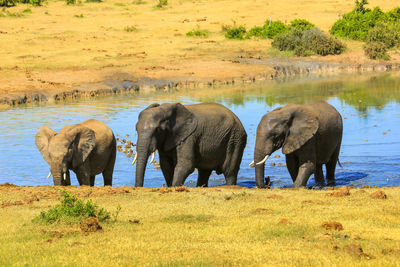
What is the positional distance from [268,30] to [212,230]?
36797 millimetres

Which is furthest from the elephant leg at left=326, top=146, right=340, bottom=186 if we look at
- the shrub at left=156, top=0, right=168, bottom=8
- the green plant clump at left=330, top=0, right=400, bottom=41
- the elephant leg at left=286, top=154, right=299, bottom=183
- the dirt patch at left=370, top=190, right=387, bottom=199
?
the shrub at left=156, top=0, right=168, bottom=8

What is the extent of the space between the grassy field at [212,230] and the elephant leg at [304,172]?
69.3 inches

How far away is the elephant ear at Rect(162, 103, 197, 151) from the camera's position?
12539 millimetres

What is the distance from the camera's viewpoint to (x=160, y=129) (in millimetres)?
12305

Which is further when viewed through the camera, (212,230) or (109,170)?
(109,170)

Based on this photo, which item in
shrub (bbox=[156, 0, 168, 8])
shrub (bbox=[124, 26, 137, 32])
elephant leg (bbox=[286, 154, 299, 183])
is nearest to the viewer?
elephant leg (bbox=[286, 154, 299, 183])

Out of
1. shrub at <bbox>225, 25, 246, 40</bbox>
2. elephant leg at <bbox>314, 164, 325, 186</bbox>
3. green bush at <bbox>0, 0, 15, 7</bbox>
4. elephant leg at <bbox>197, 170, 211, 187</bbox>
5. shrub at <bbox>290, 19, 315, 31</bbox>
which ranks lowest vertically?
elephant leg at <bbox>314, 164, 325, 186</bbox>

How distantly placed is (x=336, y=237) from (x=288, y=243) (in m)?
0.62

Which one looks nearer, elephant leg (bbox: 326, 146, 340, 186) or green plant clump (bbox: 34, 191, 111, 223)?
green plant clump (bbox: 34, 191, 111, 223)

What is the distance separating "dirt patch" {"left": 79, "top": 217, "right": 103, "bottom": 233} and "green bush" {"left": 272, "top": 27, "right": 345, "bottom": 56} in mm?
32630

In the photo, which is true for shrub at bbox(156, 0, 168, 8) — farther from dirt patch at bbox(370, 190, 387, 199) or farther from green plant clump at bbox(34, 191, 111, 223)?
green plant clump at bbox(34, 191, 111, 223)

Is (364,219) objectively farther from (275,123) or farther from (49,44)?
(49,44)

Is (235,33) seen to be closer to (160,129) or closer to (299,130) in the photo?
(299,130)

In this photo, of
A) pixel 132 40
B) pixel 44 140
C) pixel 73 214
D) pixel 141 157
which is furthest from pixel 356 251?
pixel 132 40
